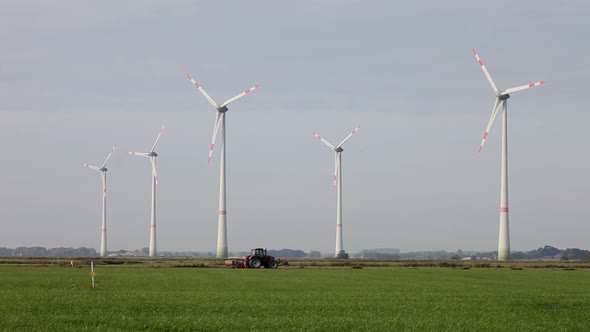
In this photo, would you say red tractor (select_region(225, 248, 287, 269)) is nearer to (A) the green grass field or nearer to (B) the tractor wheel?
(B) the tractor wheel

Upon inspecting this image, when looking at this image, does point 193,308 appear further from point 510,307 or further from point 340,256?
point 340,256

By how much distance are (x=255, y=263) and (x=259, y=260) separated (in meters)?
0.66

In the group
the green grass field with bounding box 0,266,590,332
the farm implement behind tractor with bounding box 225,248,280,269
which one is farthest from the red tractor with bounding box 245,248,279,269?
the green grass field with bounding box 0,266,590,332

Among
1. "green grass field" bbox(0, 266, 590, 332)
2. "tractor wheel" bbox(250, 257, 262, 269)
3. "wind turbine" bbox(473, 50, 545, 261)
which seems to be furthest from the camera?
"wind turbine" bbox(473, 50, 545, 261)

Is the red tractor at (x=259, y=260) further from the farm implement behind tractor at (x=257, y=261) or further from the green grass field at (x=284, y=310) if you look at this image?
the green grass field at (x=284, y=310)

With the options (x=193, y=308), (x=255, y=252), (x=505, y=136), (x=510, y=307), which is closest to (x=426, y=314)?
(x=510, y=307)

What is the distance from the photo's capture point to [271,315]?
119 ft

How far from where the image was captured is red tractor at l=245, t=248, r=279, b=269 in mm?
96750

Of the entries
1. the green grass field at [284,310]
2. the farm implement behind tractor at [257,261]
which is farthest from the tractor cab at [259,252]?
the green grass field at [284,310]

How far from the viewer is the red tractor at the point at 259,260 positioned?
9675 cm

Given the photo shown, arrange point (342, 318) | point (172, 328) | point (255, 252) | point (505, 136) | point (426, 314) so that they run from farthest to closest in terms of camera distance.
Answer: point (505, 136)
point (255, 252)
point (426, 314)
point (342, 318)
point (172, 328)

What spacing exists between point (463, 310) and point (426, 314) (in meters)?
3.02

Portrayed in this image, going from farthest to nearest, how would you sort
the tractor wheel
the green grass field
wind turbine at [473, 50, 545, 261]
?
wind turbine at [473, 50, 545, 261], the tractor wheel, the green grass field

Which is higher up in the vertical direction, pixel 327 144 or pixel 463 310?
pixel 327 144
